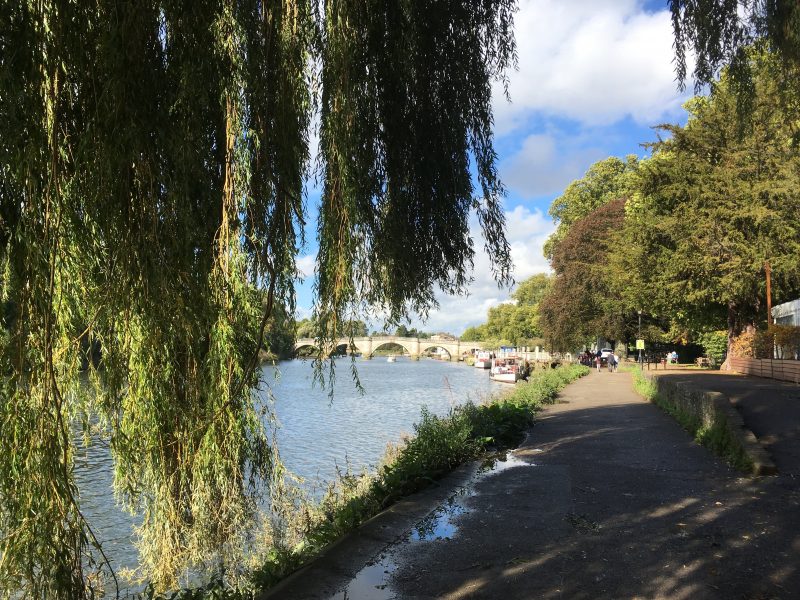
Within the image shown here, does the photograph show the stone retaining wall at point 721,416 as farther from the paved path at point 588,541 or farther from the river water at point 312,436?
the river water at point 312,436

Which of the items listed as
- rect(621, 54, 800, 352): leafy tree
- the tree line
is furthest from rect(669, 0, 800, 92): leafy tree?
rect(621, 54, 800, 352): leafy tree

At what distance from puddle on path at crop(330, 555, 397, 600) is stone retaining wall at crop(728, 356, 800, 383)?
1834 cm

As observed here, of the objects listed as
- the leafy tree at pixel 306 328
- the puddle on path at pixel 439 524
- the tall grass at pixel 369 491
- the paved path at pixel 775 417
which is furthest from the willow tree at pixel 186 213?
the paved path at pixel 775 417

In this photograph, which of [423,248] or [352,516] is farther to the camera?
[352,516]

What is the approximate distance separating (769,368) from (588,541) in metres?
20.2

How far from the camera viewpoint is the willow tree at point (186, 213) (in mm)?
2643

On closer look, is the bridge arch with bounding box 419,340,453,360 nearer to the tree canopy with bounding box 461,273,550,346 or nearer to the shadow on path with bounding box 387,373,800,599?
the tree canopy with bounding box 461,273,550,346

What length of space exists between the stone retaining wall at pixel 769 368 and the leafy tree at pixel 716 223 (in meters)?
2.93

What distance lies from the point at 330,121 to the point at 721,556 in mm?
4567

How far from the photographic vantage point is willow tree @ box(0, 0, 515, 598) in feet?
8.67

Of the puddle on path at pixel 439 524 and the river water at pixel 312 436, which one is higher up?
the puddle on path at pixel 439 524

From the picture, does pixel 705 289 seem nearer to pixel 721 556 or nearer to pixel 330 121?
pixel 721 556

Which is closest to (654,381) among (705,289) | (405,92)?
(705,289)

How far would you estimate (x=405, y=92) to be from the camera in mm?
5188
